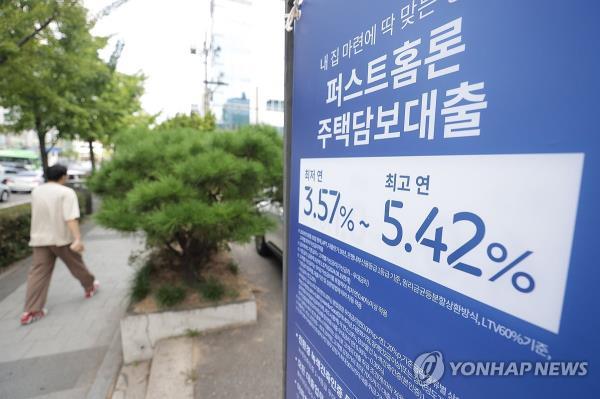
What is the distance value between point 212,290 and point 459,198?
3.08 m

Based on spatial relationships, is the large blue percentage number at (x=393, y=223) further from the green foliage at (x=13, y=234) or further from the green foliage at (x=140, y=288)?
the green foliage at (x=13, y=234)

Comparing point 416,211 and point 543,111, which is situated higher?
point 543,111

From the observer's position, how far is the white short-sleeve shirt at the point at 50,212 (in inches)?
141

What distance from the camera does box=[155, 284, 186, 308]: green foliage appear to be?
315 centimetres

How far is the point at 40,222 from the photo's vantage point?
11.9ft

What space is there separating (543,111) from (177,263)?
12.8ft

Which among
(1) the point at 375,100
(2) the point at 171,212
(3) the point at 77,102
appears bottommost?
(2) the point at 171,212

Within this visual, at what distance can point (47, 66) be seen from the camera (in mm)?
5883

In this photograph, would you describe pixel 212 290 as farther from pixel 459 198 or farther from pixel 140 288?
pixel 459 198

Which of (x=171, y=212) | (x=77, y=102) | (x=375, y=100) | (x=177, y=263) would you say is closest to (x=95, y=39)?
(x=77, y=102)

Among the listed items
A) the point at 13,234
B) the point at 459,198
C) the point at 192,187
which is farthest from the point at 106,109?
the point at 459,198

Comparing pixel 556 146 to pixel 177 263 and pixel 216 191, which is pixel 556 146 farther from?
pixel 177 263

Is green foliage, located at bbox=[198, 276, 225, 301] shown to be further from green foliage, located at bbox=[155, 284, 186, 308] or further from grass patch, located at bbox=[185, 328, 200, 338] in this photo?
grass patch, located at bbox=[185, 328, 200, 338]

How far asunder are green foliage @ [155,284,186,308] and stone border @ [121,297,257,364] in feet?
0.34
